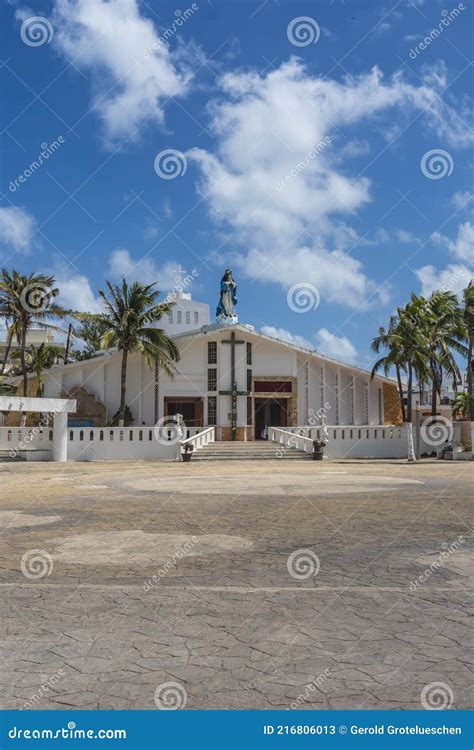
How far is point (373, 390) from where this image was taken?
3950cm

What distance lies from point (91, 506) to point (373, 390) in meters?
30.1

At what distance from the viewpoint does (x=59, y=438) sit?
27.1 meters

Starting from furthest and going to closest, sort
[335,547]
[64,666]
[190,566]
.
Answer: [335,547] < [190,566] < [64,666]

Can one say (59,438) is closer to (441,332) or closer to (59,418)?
(59,418)

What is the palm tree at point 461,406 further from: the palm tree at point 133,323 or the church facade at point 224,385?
the palm tree at point 133,323

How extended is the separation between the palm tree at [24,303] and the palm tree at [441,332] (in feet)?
63.4

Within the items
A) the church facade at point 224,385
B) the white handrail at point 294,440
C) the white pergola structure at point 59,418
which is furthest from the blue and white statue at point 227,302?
the white pergola structure at point 59,418

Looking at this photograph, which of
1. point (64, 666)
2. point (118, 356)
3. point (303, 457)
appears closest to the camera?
point (64, 666)

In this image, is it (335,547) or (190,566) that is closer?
(190,566)

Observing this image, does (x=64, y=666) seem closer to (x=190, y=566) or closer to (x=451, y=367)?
(x=190, y=566)

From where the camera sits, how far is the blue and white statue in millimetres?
37250

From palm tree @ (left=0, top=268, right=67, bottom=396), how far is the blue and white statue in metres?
8.85

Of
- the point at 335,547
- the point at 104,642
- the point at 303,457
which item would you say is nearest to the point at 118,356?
the point at 303,457

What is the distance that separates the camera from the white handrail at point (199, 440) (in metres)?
27.5
